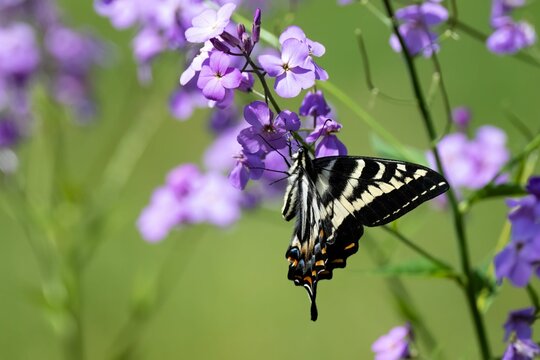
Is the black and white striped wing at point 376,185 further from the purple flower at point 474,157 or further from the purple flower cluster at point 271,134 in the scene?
the purple flower at point 474,157

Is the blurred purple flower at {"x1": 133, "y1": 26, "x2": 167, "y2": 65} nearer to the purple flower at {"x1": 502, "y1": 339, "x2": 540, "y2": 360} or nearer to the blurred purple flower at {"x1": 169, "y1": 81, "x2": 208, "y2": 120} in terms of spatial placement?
the blurred purple flower at {"x1": 169, "y1": 81, "x2": 208, "y2": 120}

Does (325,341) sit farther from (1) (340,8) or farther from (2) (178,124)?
(1) (340,8)

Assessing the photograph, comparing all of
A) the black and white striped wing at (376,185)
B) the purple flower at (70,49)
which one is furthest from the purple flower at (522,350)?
the purple flower at (70,49)

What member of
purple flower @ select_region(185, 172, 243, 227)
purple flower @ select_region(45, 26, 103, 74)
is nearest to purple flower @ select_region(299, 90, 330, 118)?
purple flower @ select_region(185, 172, 243, 227)

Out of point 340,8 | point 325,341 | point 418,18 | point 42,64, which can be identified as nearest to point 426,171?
point 418,18

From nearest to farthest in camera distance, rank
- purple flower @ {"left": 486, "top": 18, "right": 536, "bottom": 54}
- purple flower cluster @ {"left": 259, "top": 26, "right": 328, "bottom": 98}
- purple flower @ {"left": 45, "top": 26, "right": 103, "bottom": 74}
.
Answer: purple flower cluster @ {"left": 259, "top": 26, "right": 328, "bottom": 98}
purple flower @ {"left": 486, "top": 18, "right": 536, "bottom": 54}
purple flower @ {"left": 45, "top": 26, "right": 103, "bottom": 74}

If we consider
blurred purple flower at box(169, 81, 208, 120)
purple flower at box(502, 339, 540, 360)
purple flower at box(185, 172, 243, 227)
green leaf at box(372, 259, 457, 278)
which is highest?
blurred purple flower at box(169, 81, 208, 120)
